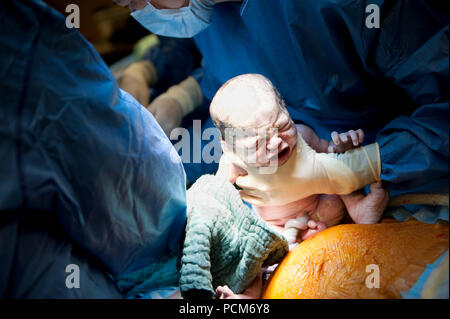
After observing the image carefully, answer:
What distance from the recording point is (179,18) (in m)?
1.05

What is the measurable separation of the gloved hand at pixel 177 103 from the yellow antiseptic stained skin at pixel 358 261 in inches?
20.8

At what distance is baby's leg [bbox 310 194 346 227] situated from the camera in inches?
36.1

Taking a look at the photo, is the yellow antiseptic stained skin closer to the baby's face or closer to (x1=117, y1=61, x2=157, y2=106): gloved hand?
the baby's face

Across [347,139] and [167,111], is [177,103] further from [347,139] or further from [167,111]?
[347,139]

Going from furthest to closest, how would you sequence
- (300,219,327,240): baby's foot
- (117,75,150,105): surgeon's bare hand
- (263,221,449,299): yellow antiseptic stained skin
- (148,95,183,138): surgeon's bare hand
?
(117,75,150,105): surgeon's bare hand → (148,95,183,138): surgeon's bare hand → (300,219,327,240): baby's foot → (263,221,449,299): yellow antiseptic stained skin

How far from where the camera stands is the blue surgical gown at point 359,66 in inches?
29.2

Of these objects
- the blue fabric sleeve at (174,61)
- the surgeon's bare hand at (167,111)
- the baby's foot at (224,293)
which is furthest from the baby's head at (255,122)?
the blue fabric sleeve at (174,61)

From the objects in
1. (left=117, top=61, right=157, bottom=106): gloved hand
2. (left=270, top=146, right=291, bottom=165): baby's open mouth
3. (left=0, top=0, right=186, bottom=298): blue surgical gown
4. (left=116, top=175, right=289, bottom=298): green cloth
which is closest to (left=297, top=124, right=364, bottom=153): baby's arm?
(left=270, top=146, right=291, bottom=165): baby's open mouth

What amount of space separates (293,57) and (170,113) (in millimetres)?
425

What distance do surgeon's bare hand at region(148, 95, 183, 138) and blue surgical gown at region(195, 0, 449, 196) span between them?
14cm

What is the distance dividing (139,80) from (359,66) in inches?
29.8

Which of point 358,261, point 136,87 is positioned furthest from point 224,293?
point 136,87
